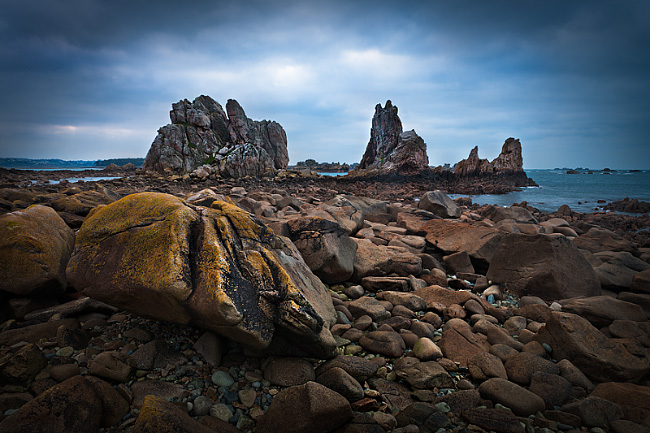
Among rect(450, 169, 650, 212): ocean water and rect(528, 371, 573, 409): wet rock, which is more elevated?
rect(450, 169, 650, 212): ocean water

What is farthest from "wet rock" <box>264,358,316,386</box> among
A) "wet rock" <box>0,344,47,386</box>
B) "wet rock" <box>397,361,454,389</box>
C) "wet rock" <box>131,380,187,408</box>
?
"wet rock" <box>0,344,47,386</box>

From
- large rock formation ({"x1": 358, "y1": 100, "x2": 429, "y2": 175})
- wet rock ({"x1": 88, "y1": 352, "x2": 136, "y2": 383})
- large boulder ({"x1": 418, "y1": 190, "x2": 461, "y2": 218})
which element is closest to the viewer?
wet rock ({"x1": 88, "y1": 352, "x2": 136, "y2": 383})

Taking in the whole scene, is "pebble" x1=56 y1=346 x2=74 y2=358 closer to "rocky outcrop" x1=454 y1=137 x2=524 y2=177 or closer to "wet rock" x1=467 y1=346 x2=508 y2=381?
"wet rock" x1=467 y1=346 x2=508 y2=381

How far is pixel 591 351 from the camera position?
4074 mm

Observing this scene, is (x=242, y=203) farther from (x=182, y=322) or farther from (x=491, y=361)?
(x=491, y=361)

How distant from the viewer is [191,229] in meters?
3.89

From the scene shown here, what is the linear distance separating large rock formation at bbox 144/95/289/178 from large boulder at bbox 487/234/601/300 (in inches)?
1715

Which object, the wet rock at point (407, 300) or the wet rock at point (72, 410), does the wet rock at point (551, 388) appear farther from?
the wet rock at point (72, 410)

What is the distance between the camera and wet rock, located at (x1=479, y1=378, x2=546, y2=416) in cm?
333

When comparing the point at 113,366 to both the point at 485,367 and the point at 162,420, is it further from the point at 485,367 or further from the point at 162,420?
the point at 485,367

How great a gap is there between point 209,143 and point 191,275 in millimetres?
56102

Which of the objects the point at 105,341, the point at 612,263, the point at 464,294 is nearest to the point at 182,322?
the point at 105,341

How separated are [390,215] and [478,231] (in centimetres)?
560

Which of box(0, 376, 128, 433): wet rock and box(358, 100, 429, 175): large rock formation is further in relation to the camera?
box(358, 100, 429, 175): large rock formation
